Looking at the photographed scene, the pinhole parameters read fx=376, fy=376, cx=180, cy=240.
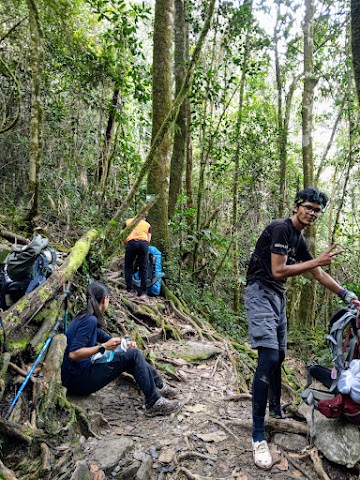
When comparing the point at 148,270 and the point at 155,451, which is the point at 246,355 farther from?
the point at 155,451

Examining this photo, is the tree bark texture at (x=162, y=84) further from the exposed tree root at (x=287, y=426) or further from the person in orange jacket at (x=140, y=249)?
the exposed tree root at (x=287, y=426)

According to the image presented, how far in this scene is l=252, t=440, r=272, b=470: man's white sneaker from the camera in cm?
299

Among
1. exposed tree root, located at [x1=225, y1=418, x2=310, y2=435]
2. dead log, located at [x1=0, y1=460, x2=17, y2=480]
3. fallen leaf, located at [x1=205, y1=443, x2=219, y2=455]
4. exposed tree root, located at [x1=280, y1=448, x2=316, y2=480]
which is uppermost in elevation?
dead log, located at [x1=0, y1=460, x2=17, y2=480]

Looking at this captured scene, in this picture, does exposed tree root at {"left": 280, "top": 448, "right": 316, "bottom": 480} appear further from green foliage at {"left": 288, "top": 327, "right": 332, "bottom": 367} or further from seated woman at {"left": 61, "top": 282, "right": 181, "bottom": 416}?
green foliage at {"left": 288, "top": 327, "right": 332, "bottom": 367}

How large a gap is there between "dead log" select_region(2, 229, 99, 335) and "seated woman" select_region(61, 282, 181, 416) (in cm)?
49

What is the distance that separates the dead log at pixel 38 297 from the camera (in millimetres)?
3639

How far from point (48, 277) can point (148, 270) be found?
3.08 meters

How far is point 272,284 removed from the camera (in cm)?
333

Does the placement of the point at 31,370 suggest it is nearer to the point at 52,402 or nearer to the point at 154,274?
the point at 52,402

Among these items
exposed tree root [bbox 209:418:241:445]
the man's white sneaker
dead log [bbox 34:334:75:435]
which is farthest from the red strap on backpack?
dead log [bbox 34:334:75:435]

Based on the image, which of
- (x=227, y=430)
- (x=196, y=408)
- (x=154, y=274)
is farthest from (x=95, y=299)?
(x=154, y=274)

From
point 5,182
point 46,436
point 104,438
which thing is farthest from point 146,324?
point 5,182

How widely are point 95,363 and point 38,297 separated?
990mm

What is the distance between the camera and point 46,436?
2934 millimetres
